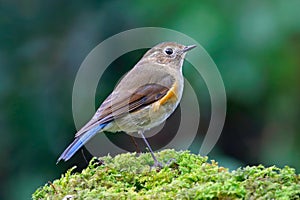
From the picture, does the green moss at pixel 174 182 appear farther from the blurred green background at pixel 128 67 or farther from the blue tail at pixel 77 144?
the blurred green background at pixel 128 67

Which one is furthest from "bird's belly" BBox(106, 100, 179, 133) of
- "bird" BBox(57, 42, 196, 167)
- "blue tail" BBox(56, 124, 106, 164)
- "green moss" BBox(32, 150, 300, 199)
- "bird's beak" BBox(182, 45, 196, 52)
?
"bird's beak" BBox(182, 45, 196, 52)

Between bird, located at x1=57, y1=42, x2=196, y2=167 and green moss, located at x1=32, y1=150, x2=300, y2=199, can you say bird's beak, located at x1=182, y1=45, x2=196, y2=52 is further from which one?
green moss, located at x1=32, y1=150, x2=300, y2=199

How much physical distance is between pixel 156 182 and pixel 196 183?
0.32 m

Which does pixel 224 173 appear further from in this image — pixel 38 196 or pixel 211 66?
pixel 211 66

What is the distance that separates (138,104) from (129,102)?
7cm

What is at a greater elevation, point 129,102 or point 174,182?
point 129,102

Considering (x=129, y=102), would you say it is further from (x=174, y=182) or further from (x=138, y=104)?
(x=174, y=182)

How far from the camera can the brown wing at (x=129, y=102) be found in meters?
4.76

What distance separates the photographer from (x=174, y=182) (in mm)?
3449

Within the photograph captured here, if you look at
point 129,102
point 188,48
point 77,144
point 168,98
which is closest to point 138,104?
point 129,102

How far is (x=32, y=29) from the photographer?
679cm

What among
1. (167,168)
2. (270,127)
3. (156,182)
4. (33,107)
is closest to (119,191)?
(156,182)

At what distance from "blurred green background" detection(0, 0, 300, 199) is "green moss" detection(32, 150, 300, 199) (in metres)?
1.95

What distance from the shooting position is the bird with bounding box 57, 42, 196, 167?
4.72m
